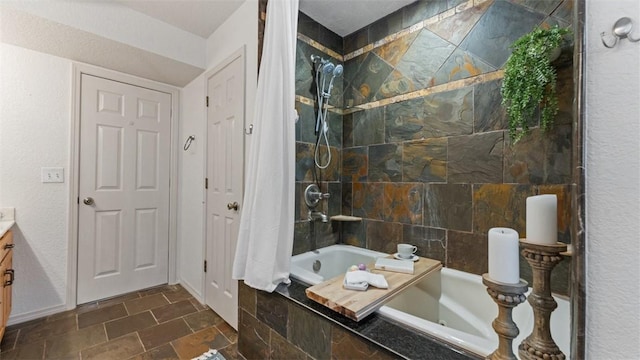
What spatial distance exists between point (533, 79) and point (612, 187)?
0.90 metres

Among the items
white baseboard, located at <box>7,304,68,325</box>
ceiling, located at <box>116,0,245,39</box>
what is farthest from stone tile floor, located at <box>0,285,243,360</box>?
ceiling, located at <box>116,0,245,39</box>

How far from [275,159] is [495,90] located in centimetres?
141

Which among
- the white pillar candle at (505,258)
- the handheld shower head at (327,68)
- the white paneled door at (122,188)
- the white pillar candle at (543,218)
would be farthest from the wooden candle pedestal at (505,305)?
the white paneled door at (122,188)

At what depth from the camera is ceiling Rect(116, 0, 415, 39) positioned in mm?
1864

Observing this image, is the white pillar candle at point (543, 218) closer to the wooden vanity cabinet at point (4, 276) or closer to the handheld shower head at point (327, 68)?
the handheld shower head at point (327, 68)

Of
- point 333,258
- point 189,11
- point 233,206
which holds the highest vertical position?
point 189,11

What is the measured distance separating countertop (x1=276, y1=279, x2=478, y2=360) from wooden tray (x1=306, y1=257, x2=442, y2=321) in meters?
0.03

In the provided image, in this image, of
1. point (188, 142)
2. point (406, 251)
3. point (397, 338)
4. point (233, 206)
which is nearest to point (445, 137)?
point (406, 251)

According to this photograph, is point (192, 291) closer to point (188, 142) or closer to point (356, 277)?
point (188, 142)

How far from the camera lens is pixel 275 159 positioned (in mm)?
1432

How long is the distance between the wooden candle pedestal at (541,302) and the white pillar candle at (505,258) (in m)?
0.04

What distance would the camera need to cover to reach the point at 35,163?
6.44 ft

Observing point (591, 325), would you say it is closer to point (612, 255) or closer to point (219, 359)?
point (612, 255)

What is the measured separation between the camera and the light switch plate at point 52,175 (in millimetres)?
2002
